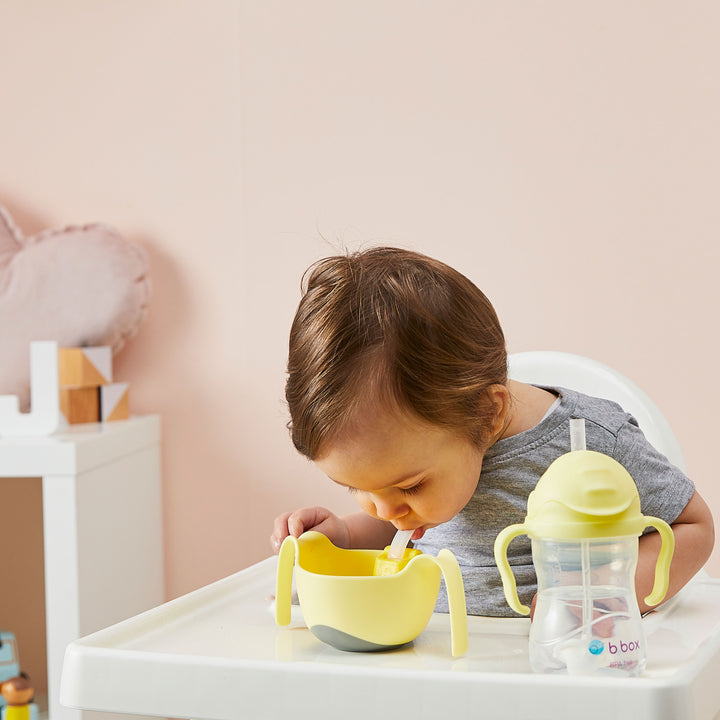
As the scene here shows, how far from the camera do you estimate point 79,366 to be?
1456 mm

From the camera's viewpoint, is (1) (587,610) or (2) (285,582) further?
(2) (285,582)

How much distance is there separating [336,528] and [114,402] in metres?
0.75

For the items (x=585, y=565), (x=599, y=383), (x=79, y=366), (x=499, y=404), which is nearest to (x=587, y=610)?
(x=585, y=565)

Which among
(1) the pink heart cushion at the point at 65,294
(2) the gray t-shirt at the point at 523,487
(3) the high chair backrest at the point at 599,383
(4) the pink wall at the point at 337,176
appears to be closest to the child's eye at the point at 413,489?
(2) the gray t-shirt at the point at 523,487

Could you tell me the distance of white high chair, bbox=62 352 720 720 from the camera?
507 millimetres

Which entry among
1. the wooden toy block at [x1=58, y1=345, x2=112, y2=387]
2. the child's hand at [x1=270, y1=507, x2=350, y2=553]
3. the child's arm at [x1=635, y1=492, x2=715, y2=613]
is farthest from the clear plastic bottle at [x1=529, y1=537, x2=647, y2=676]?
the wooden toy block at [x1=58, y1=345, x2=112, y2=387]

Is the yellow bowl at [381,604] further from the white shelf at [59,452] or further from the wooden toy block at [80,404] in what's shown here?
the wooden toy block at [80,404]

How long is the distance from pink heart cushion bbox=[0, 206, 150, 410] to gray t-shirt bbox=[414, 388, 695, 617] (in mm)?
881

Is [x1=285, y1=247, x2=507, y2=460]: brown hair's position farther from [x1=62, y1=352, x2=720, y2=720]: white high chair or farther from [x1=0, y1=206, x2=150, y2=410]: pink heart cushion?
[x1=0, y1=206, x2=150, y2=410]: pink heart cushion

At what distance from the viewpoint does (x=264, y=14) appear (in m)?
1.56

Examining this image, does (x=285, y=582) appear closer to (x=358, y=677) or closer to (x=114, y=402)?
(x=358, y=677)

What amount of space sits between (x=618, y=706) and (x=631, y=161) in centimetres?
109

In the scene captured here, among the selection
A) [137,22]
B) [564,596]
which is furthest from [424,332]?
[137,22]

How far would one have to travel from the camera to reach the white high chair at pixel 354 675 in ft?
1.66
